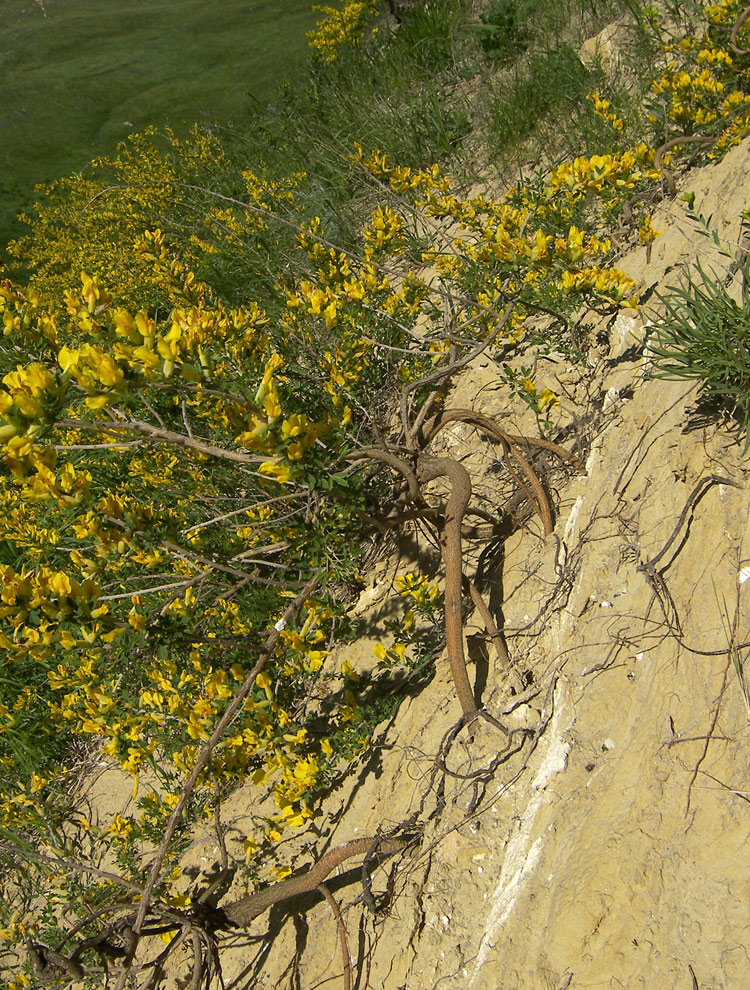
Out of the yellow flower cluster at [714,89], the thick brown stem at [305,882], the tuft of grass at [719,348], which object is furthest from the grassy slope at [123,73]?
the thick brown stem at [305,882]

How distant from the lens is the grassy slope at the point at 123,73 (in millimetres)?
13812

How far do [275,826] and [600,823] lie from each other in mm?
1297

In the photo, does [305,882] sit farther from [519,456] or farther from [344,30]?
[344,30]

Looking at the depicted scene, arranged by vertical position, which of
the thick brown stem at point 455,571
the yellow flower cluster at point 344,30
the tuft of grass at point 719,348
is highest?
the yellow flower cluster at point 344,30

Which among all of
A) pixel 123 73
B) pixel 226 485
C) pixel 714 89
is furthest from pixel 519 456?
pixel 123 73

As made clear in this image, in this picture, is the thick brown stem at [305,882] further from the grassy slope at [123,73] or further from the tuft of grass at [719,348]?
the grassy slope at [123,73]

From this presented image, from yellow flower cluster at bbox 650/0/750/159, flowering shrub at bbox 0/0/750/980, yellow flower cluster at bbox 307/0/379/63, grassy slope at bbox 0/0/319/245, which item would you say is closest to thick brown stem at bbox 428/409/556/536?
flowering shrub at bbox 0/0/750/980

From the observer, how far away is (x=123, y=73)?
18031mm

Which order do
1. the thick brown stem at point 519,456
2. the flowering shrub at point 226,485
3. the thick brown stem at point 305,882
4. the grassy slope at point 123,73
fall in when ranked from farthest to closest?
the grassy slope at point 123,73
the thick brown stem at point 519,456
the thick brown stem at point 305,882
the flowering shrub at point 226,485

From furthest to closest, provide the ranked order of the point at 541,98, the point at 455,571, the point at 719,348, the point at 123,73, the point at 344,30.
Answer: the point at 123,73, the point at 344,30, the point at 541,98, the point at 455,571, the point at 719,348

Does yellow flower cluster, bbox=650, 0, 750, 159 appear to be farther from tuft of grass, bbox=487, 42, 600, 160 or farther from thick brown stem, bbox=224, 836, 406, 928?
thick brown stem, bbox=224, 836, 406, 928

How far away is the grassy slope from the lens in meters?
13.8

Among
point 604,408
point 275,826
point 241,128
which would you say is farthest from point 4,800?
point 241,128

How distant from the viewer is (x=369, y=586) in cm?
310
